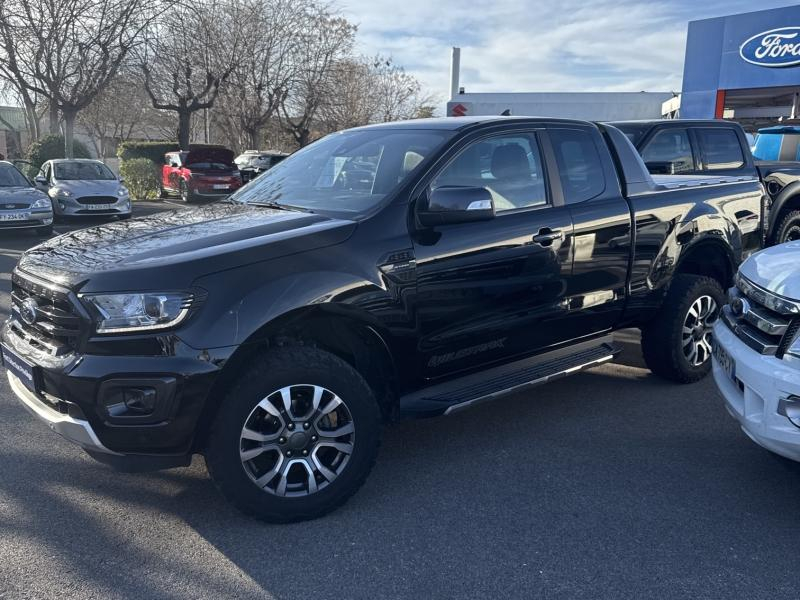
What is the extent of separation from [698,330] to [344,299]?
3075 millimetres

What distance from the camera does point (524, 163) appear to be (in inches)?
166

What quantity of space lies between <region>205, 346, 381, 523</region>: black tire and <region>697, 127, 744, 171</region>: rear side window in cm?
651

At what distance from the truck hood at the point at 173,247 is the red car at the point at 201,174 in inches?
665

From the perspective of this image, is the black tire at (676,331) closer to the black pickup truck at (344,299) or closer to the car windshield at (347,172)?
the black pickup truck at (344,299)

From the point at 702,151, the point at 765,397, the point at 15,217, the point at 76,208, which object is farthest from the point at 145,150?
the point at 765,397

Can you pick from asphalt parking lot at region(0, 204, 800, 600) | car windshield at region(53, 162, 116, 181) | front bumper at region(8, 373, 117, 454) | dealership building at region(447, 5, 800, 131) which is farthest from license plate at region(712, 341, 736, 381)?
dealership building at region(447, 5, 800, 131)

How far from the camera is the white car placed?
3.03m

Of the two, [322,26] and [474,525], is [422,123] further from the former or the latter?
[322,26]

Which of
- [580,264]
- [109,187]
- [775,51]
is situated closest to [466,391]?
[580,264]

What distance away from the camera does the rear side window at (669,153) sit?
7.98 metres

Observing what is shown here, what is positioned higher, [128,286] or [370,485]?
[128,286]

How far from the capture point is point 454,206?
11.4 ft

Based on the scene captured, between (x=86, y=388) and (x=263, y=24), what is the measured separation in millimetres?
24044

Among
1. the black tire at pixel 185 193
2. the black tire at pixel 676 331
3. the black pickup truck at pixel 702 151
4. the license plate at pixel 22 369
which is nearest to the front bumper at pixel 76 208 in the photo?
the black tire at pixel 185 193
